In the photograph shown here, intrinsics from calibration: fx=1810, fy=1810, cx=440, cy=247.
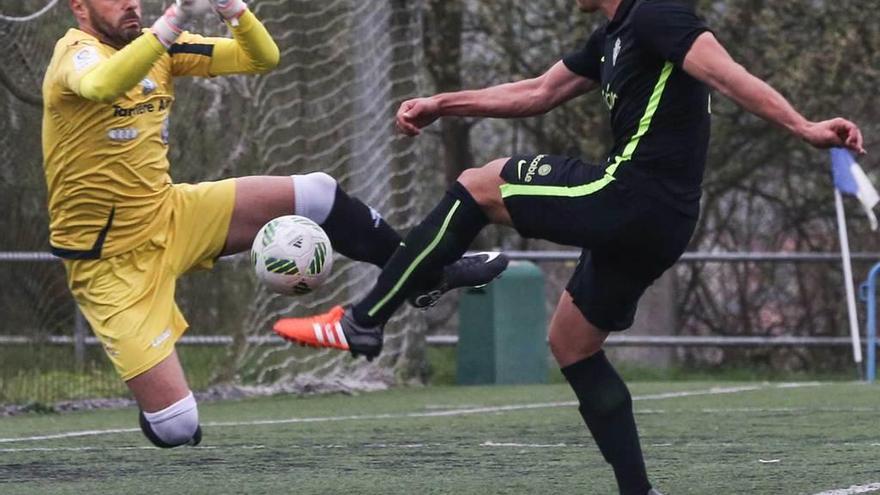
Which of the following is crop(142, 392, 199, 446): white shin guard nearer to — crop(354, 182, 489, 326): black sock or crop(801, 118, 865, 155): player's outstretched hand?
crop(354, 182, 489, 326): black sock

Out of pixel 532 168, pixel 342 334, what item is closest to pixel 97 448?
pixel 342 334

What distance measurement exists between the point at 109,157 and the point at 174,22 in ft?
2.68

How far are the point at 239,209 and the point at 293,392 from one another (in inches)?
215

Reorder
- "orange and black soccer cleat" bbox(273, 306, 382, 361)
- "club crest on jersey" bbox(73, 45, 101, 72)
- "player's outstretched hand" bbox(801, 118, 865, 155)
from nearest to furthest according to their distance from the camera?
"player's outstretched hand" bbox(801, 118, 865, 155) → "orange and black soccer cleat" bbox(273, 306, 382, 361) → "club crest on jersey" bbox(73, 45, 101, 72)

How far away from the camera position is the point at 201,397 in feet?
39.0

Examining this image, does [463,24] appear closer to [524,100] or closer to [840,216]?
[840,216]

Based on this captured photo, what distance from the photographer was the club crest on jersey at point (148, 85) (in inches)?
271

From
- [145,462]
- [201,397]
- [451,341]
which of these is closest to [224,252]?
[145,462]

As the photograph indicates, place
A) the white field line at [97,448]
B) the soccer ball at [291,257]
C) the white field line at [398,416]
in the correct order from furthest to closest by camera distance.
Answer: the white field line at [398,416] < the white field line at [97,448] < the soccer ball at [291,257]

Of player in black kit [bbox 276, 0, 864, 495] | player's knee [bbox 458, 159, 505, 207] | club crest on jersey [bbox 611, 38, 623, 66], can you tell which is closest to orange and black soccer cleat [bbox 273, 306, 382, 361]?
player in black kit [bbox 276, 0, 864, 495]

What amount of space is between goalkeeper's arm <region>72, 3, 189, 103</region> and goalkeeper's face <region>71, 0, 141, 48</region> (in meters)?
0.48

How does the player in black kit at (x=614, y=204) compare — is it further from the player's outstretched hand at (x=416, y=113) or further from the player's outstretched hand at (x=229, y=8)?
the player's outstretched hand at (x=229, y=8)

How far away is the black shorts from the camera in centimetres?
554

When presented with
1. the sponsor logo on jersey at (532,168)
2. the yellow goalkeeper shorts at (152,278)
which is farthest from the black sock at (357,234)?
the sponsor logo on jersey at (532,168)
